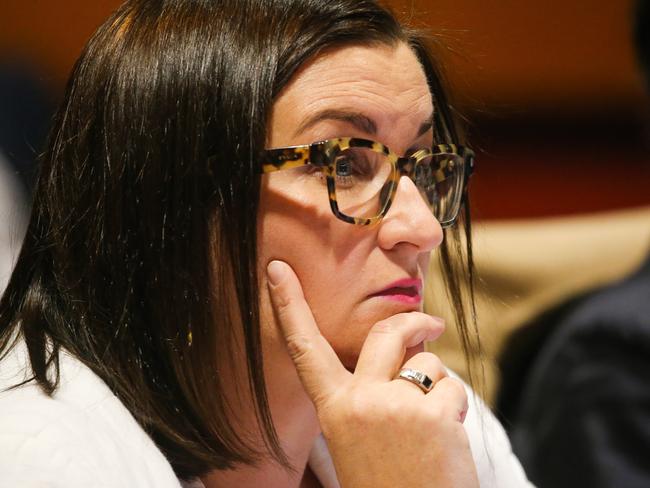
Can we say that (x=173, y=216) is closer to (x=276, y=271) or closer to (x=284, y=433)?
(x=276, y=271)

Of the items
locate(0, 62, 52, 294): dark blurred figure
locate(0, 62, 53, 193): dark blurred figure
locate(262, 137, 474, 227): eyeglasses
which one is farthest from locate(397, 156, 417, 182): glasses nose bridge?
locate(0, 62, 53, 193): dark blurred figure

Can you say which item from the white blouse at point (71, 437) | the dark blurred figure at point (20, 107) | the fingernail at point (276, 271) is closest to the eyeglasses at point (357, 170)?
A: the fingernail at point (276, 271)

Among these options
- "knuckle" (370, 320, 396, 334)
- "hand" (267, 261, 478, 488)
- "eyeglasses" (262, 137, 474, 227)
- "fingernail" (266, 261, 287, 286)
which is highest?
"eyeglasses" (262, 137, 474, 227)

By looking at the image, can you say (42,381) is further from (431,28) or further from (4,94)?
(4,94)

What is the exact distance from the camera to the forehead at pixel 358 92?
4.65ft

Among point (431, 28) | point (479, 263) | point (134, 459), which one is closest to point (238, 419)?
point (134, 459)

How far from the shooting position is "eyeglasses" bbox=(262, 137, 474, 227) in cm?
140

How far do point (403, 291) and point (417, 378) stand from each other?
0.14m

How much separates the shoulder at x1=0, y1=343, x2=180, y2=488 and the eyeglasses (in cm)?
38

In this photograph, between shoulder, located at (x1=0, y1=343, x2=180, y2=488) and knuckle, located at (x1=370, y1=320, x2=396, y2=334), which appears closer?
shoulder, located at (x1=0, y1=343, x2=180, y2=488)

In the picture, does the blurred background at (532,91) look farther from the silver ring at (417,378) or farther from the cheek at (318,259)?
the silver ring at (417,378)

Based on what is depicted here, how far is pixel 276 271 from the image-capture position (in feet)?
4.64

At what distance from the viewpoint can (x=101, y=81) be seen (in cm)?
145

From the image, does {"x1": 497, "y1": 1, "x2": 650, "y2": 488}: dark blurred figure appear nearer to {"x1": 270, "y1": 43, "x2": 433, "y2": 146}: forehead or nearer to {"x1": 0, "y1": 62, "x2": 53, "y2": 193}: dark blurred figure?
{"x1": 270, "y1": 43, "x2": 433, "y2": 146}: forehead
